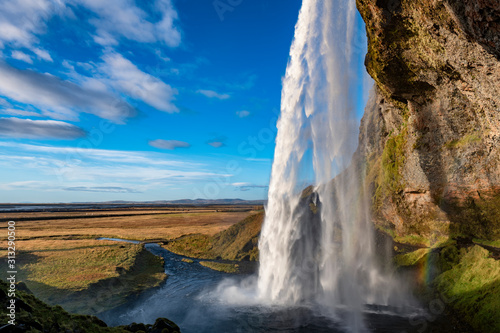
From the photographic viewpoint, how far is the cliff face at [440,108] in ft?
42.8

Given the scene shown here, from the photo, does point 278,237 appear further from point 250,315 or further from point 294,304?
point 250,315

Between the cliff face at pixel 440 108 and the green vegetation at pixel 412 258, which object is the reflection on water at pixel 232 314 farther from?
the cliff face at pixel 440 108

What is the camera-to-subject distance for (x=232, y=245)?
3656 cm

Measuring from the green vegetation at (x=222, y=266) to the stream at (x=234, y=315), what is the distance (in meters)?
6.11

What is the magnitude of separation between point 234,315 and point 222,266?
13.8 meters

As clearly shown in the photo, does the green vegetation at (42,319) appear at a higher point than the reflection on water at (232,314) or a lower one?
higher

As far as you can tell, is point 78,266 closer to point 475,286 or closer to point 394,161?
point 475,286

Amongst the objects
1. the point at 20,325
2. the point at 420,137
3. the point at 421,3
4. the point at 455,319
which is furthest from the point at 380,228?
the point at 20,325

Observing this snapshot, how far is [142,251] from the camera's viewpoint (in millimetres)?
34594

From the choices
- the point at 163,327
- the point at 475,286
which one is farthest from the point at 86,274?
the point at 475,286

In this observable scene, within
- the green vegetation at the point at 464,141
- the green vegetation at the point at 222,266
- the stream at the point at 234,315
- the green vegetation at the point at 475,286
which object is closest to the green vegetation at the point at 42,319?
the stream at the point at 234,315

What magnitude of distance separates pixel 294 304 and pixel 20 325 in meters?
16.3

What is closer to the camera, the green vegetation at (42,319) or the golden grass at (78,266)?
the green vegetation at (42,319)

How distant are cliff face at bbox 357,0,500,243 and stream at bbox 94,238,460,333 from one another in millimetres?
8801
